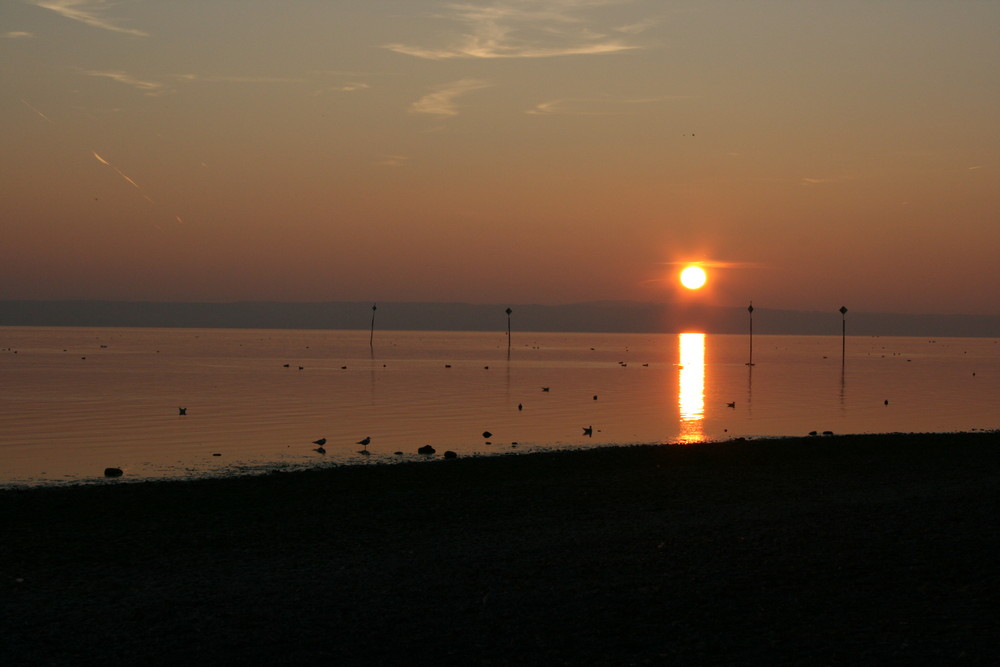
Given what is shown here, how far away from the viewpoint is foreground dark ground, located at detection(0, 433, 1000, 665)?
436 inches

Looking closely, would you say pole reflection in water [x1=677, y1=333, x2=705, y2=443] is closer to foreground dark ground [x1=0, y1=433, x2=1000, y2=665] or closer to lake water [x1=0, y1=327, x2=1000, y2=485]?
lake water [x1=0, y1=327, x2=1000, y2=485]

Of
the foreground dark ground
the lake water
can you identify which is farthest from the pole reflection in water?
the foreground dark ground

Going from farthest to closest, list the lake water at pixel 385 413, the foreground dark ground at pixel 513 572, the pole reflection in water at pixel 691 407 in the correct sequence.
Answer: the pole reflection in water at pixel 691 407, the lake water at pixel 385 413, the foreground dark ground at pixel 513 572

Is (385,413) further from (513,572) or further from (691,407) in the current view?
(513,572)

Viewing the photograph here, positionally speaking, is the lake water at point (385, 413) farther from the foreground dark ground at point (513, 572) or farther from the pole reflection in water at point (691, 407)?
the foreground dark ground at point (513, 572)

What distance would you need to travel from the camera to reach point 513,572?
1459 centimetres

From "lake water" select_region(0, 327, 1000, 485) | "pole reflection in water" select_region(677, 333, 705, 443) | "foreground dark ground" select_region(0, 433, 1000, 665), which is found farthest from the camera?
"pole reflection in water" select_region(677, 333, 705, 443)

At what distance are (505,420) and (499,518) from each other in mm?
33501

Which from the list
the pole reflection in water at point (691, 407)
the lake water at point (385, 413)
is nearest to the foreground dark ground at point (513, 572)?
the lake water at point (385, 413)

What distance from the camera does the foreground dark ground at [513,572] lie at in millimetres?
11086

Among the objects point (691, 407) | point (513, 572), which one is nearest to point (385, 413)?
point (691, 407)

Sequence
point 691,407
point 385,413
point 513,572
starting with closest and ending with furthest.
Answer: point 513,572, point 385,413, point 691,407

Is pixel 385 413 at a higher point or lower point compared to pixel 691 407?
lower

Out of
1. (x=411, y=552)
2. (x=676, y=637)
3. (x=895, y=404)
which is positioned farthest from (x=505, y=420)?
(x=676, y=637)
